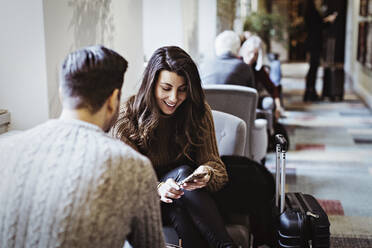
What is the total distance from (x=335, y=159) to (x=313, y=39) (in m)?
3.99

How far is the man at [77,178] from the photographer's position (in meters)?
1.04

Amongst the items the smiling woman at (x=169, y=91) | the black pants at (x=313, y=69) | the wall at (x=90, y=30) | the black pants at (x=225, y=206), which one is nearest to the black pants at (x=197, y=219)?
the black pants at (x=225, y=206)

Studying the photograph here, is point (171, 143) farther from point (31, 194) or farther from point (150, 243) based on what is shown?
point (31, 194)

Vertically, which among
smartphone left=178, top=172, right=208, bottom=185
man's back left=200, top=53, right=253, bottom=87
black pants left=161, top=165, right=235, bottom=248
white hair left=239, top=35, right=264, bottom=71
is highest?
white hair left=239, top=35, right=264, bottom=71

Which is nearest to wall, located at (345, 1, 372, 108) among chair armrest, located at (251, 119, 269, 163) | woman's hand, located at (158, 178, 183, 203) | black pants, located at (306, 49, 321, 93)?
black pants, located at (306, 49, 321, 93)

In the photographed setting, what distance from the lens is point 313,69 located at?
8.48 meters

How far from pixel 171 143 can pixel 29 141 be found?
122cm

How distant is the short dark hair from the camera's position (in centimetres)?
114

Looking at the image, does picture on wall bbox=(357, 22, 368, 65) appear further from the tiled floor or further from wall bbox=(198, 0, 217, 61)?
wall bbox=(198, 0, 217, 61)

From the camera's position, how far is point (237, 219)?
229 centimetres

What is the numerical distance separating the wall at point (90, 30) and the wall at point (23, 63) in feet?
0.11

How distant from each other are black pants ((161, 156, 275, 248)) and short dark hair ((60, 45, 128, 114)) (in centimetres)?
101

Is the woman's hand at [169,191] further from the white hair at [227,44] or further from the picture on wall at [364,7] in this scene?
the picture on wall at [364,7]

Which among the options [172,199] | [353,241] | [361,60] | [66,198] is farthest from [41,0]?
[361,60]
